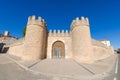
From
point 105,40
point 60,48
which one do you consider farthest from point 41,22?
point 105,40

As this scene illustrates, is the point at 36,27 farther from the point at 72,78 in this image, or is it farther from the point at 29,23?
the point at 72,78

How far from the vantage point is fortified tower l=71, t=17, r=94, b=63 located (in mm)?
12296

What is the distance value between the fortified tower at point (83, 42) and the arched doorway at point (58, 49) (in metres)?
3.29

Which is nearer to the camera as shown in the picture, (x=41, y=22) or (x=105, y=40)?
(x=41, y=22)

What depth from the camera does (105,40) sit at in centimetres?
5616

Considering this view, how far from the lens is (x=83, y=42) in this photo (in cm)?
1271

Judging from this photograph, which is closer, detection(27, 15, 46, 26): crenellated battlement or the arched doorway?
detection(27, 15, 46, 26): crenellated battlement

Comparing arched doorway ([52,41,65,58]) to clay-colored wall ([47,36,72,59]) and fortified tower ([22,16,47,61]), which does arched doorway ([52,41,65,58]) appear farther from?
fortified tower ([22,16,47,61])

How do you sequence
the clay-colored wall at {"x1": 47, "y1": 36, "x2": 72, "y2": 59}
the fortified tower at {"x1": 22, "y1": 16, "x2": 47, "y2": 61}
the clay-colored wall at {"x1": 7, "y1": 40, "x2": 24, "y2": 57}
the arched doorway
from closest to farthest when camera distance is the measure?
1. the fortified tower at {"x1": 22, "y1": 16, "x2": 47, "y2": 61}
2. the clay-colored wall at {"x1": 47, "y1": 36, "x2": 72, "y2": 59}
3. the arched doorway
4. the clay-colored wall at {"x1": 7, "y1": 40, "x2": 24, "y2": 57}

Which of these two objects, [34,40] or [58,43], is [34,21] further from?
[58,43]

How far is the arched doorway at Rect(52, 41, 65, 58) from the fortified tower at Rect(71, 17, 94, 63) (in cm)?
329

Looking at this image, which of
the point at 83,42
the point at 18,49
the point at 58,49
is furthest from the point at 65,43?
the point at 18,49

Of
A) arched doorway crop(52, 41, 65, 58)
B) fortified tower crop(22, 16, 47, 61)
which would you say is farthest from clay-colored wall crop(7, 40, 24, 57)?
arched doorway crop(52, 41, 65, 58)

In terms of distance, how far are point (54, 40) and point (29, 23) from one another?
538 centimetres
